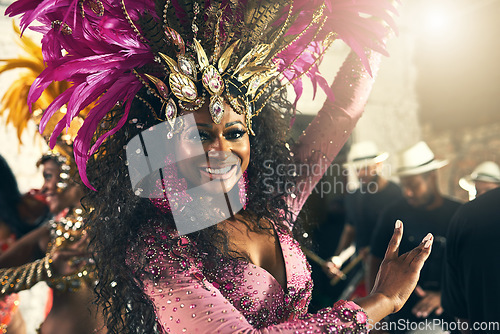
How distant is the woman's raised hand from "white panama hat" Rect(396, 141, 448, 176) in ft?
7.82

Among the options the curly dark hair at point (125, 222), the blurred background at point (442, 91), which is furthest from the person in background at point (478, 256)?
the blurred background at point (442, 91)

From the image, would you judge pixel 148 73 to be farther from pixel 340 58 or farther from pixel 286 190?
pixel 340 58

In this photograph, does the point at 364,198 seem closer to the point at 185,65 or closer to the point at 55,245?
the point at 55,245

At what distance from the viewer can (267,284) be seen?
1.10m

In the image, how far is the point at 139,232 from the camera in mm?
1061

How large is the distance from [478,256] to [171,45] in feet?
4.33

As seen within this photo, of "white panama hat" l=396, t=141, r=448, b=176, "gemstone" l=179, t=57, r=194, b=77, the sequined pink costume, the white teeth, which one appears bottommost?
"white panama hat" l=396, t=141, r=448, b=176

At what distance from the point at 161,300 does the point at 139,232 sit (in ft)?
0.60

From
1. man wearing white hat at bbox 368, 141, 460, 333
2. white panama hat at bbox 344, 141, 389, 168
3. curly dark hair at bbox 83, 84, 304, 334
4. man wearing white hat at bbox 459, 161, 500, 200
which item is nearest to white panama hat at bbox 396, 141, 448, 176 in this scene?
man wearing white hat at bbox 368, 141, 460, 333

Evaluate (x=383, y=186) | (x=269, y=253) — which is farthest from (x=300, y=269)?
(x=383, y=186)

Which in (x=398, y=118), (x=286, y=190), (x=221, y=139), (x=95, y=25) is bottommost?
(x=398, y=118)

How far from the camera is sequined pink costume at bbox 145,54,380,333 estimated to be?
921 millimetres

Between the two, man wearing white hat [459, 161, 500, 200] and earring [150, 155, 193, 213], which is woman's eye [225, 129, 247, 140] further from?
man wearing white hat [459, 161, 500, 200]

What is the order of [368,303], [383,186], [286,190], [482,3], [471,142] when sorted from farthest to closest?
1. [471,142]
2. [482,3]
3. [383,186]
4. [286,190]
5. [368,303]
